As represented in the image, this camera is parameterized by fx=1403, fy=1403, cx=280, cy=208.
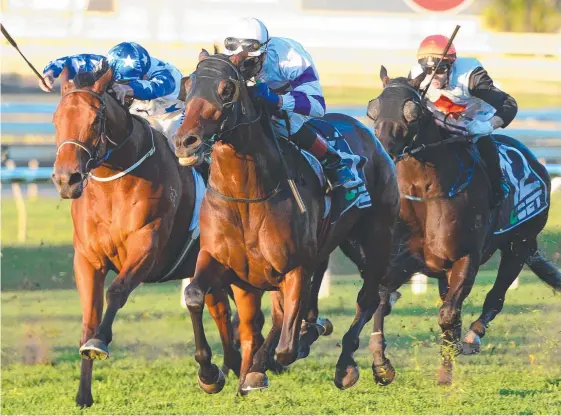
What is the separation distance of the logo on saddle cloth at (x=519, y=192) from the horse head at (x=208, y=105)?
2.89 meters

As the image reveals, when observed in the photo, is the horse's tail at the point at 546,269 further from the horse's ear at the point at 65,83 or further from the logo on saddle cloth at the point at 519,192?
the horse's ear at the point at 65,83

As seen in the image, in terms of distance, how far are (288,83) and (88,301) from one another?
5.21 feet

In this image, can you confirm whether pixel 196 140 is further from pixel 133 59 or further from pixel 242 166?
pixel 133 59

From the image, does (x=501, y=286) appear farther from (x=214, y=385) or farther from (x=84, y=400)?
(x=84, y=400)

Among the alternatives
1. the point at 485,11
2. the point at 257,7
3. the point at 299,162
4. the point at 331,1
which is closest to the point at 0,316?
the point at 299,162

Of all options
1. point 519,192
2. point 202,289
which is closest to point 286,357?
point 202,289

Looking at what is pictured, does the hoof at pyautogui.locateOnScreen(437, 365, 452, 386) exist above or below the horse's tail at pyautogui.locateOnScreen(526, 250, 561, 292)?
above

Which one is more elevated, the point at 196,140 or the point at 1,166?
the point at 196,140

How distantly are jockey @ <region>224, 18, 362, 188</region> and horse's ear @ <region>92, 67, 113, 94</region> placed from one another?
2.73 feet

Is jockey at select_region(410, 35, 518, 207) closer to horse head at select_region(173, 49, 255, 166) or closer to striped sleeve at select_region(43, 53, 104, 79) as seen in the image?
striped sleeve at select_region(43, 53, 104, 79)

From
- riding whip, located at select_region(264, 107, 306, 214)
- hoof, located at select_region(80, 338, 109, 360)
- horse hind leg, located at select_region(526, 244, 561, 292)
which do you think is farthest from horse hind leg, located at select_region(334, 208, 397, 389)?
horse hind leg, located at select_region(526, 244, 561, 292)

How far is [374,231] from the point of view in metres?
7.78

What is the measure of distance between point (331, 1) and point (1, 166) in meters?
19.9

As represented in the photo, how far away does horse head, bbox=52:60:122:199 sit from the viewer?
259 inches
